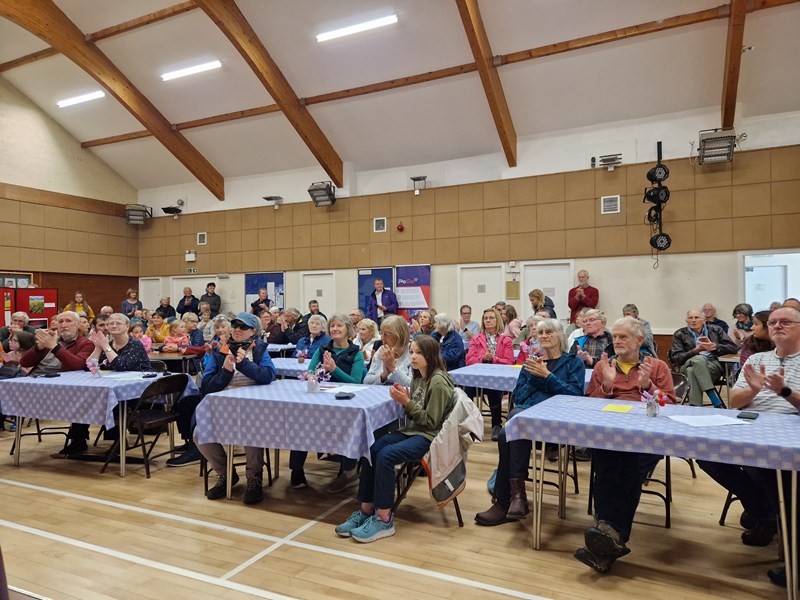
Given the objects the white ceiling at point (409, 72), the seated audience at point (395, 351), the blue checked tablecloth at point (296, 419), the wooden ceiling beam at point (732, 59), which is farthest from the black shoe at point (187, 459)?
the wooden ceiling beam at point (732, 59)

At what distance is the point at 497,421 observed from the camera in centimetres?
506

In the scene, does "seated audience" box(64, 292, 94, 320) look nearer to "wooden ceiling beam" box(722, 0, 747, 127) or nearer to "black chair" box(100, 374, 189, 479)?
"black chair" box(100, 374, 189, 479)

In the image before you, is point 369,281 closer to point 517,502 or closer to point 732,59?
point 732,59

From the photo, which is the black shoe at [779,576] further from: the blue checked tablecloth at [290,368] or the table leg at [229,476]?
the blue checked tablecloth at [290,368]

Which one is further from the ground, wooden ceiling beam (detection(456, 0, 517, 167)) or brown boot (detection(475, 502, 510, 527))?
wooden ceiling beam (detection(456, 0, 517, 167))

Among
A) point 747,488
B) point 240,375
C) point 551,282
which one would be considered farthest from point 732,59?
point 240,375

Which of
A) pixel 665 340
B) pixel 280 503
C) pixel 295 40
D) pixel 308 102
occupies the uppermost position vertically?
pixel 295 40

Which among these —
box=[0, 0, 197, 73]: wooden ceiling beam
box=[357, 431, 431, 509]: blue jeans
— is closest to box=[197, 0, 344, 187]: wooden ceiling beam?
box=[0, 0, 197, 73]: wooden ceiling beam

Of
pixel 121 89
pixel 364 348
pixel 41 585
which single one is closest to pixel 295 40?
pixel 121 89

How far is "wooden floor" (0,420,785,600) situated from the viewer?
2.38 meters

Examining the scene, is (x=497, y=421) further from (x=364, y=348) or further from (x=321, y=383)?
(x=321, y=383)

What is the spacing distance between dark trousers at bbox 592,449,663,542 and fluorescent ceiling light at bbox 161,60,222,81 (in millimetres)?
9416

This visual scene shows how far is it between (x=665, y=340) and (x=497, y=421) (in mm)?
4861

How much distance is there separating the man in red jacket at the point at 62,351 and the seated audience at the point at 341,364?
87.0 inches
